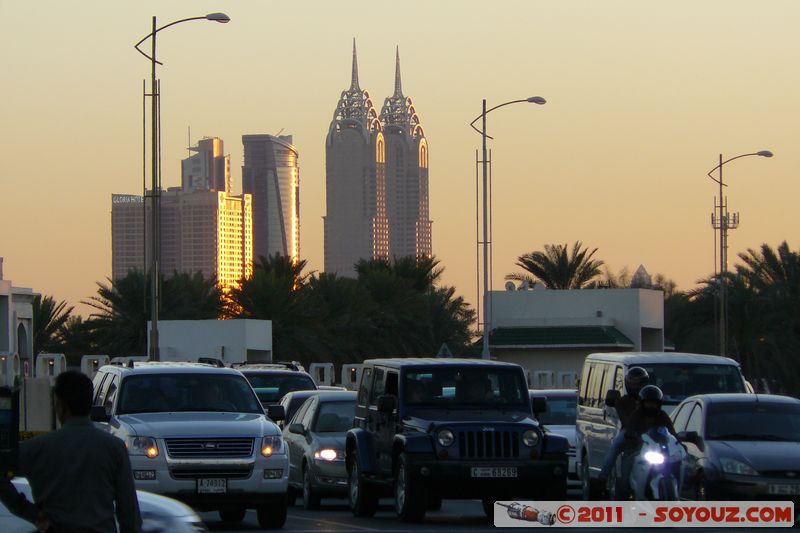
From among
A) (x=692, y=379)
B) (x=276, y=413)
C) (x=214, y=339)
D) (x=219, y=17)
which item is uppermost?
(x=219, y=17)

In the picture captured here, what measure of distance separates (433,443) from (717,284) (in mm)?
45846

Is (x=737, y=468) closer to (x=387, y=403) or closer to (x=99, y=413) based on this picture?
(x=387, y=403)

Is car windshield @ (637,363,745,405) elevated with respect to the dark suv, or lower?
elevated

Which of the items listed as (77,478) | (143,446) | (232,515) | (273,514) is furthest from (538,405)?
(77,478)

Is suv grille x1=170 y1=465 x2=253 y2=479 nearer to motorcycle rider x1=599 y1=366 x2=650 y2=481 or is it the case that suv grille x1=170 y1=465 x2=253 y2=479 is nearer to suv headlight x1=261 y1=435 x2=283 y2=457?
suv headlight x1=261 y1=435 x2=283 y2=457

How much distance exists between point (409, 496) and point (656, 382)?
4.95 meters

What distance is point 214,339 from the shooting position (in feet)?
178

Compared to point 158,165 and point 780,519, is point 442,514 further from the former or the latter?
point 158,165

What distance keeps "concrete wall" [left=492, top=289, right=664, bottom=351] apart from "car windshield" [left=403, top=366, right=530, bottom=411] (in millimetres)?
46149

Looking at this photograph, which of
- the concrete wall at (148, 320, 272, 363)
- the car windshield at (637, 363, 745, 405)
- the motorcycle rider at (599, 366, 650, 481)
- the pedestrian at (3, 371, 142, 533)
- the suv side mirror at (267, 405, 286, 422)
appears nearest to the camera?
the pedestrian at (3, 371, 142, 533)

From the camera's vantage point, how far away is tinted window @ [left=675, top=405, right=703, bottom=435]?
18.1 metres

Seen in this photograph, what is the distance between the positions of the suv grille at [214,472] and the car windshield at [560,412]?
1039cm

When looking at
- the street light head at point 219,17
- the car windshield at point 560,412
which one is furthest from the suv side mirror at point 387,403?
the street light head at point 219,17

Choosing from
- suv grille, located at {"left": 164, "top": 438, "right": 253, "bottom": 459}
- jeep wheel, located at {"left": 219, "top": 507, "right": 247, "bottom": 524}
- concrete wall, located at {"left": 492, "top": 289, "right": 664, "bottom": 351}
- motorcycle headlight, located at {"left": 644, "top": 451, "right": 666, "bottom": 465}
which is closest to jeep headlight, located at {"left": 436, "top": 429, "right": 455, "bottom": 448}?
suv grille, located at {"left": 164, "top": 438, "right": 253, "bottom": 459}
